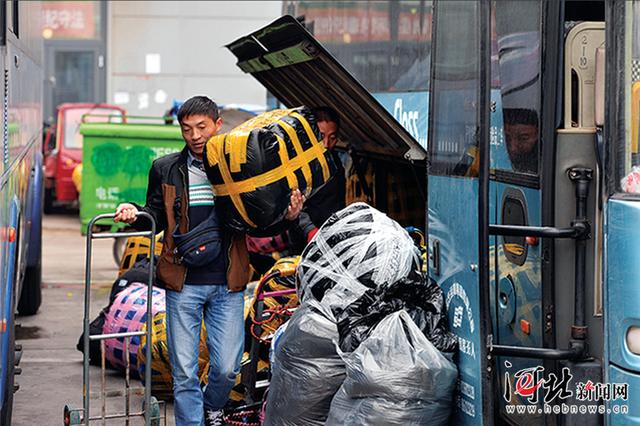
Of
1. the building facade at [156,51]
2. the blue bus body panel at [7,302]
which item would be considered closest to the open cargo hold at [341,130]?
the blue bus body panel at [7,302]

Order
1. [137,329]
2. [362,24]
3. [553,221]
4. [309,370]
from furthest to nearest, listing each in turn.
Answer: [362,24] < [137,329] < [309,370] < [553,221]

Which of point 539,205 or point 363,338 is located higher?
point 539,205

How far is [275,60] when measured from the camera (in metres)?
8.09

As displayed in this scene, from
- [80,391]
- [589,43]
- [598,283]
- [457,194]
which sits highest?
[589,43]

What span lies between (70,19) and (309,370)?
23.9 m

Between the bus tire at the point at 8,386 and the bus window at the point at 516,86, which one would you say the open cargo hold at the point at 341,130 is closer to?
the bus window at the point at 516,86

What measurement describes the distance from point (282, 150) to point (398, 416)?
1.60 m

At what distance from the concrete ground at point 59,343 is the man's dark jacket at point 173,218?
1424 millimetres

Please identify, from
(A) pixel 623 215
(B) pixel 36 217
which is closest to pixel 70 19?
(B) pixel 36 217

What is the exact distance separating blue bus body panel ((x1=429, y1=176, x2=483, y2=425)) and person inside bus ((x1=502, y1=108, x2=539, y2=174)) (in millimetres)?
313

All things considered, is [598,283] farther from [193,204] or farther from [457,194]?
[193,204]

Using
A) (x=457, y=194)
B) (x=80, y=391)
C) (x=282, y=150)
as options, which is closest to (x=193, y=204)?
(x=282, y=150)

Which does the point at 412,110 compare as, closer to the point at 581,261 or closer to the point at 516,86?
the point at 516,86

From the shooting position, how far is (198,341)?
6.15 m
